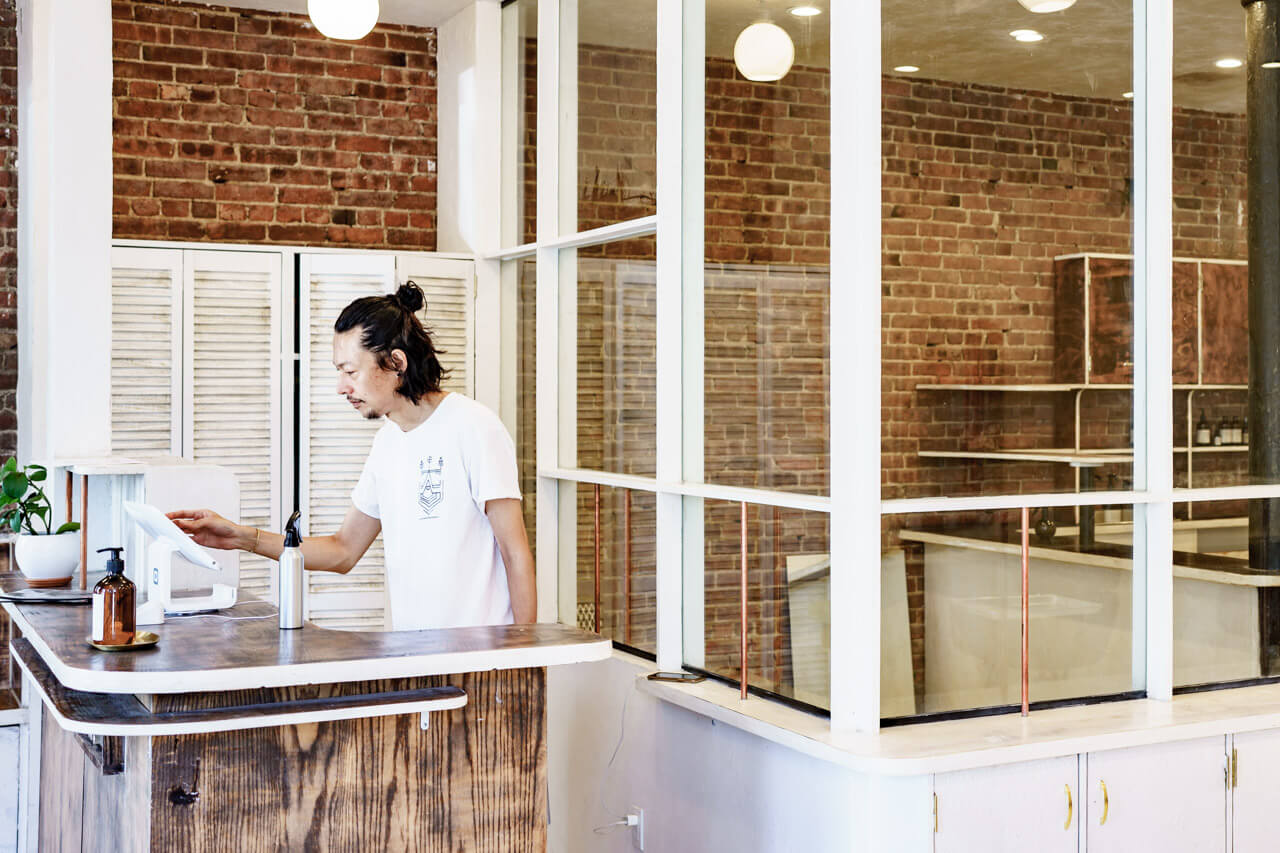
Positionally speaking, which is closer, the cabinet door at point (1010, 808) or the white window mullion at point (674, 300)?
the cabinet door at point (1010, 808)

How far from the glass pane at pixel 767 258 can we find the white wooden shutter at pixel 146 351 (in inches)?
86.7

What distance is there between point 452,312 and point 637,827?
222 cm

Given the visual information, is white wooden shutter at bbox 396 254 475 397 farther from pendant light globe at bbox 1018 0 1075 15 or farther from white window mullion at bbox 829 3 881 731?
pendant light globe at bbox 1018 0 1075 15

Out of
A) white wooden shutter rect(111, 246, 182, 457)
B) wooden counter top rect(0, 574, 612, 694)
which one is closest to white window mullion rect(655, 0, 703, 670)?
wooden counter top rect(0, 574, 612, 694)

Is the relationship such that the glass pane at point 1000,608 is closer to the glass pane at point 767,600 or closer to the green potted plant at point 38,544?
the glass pane at point 767,600

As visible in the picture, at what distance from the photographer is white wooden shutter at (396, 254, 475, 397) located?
5.26 m

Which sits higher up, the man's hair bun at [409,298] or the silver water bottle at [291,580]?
the man's hair bun at [409,298]

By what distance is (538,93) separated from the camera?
4898mm

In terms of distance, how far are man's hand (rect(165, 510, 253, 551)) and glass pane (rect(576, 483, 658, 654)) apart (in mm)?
1177

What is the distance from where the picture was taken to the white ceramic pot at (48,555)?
3.87 m

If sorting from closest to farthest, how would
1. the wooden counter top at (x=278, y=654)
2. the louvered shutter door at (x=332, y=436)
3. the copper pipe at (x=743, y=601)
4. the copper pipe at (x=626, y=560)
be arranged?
the wooden counter top at (x=278, y=654), the copper pipe at (x=743, y=601), the copper pipe at (x=626, y=560), the louvered shutter door at (x=332, y=436)

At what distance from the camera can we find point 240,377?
5023 mm

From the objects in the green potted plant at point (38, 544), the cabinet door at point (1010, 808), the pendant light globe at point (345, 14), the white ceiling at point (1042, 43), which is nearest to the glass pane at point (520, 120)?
the pendant light globe at point (345, 14)

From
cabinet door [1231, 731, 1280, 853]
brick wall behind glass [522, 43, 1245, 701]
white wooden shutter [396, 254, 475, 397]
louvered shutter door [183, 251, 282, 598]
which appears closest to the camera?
brick wall behind glass [522, 43, 1245, 701]
